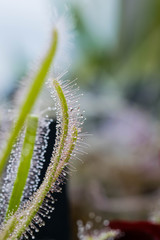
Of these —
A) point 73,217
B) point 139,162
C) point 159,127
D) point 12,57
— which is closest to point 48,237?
point 73,217

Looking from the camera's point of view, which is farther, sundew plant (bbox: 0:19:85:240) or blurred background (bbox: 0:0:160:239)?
blurred background (bbox: 0:0:160:239)

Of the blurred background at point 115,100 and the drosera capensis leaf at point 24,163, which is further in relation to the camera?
the blurred background at point 115,100

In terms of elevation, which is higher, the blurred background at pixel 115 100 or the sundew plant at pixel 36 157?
the blurred background at pixel 115 100

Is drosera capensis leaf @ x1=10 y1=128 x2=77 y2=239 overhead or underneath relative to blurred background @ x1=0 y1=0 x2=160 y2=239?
underneath

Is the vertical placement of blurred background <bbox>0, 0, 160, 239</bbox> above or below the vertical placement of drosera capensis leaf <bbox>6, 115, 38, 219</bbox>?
above

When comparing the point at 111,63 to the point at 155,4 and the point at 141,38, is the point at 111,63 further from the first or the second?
the point at 155,4
